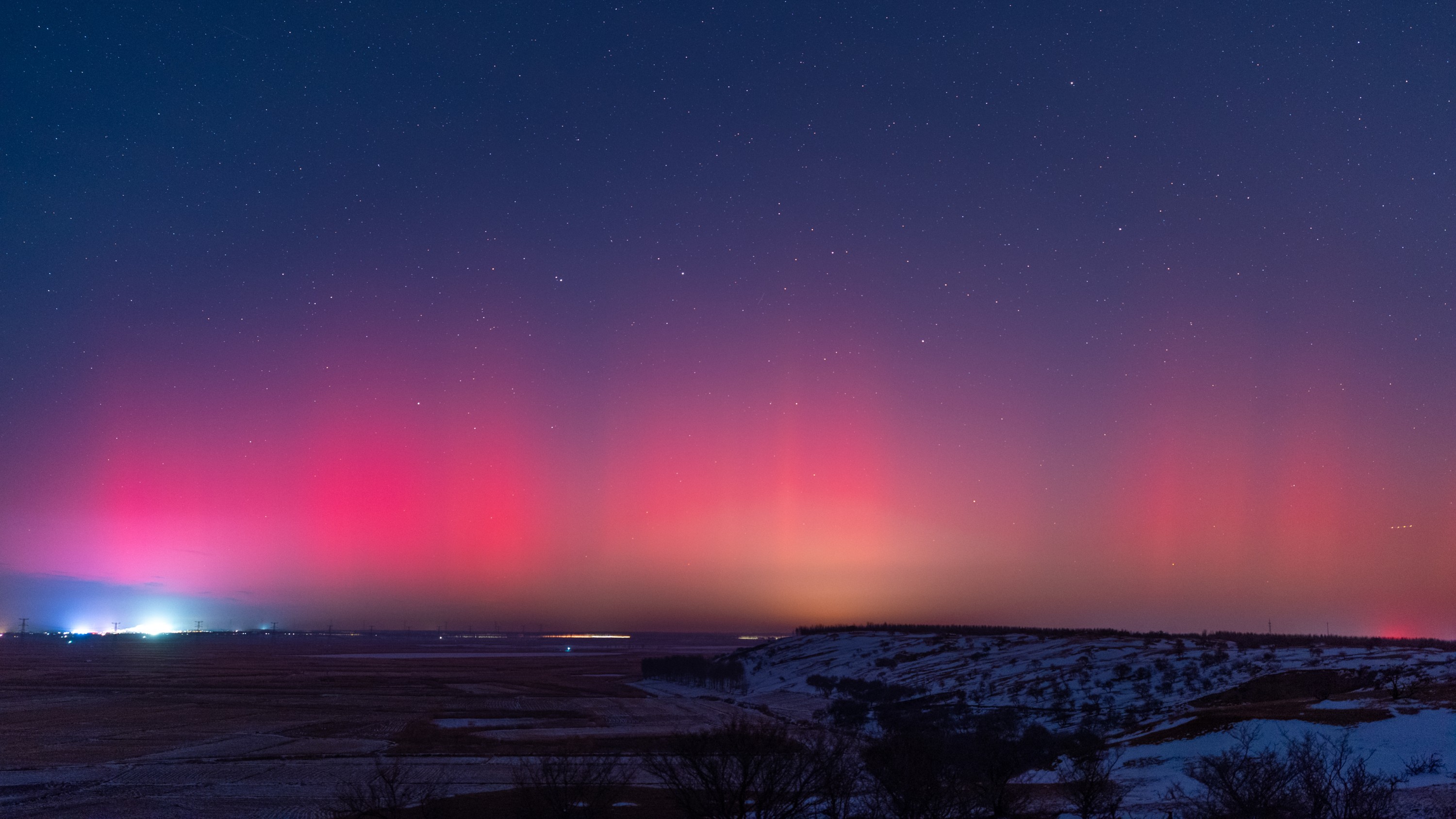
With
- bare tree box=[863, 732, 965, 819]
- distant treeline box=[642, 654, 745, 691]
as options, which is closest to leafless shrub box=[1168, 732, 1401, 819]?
bare tree box=[863, 732, 965, 819]

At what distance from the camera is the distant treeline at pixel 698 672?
122562 millimetres

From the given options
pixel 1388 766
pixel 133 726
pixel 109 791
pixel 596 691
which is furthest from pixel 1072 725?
A: pixel 133 726

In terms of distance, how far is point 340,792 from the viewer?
45094 mm

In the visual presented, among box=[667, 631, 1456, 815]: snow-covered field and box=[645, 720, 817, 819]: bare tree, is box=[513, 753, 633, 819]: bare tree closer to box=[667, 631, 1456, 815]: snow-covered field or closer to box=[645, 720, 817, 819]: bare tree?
box=[645, 720, 817, 819]: bare tree

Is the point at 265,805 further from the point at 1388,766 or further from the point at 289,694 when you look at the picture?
the point at 289,694

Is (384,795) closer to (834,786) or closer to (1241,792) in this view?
(834,786)

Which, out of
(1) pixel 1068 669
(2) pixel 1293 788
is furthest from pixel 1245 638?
(2) pixel 1293 788

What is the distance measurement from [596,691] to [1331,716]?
85.9 m

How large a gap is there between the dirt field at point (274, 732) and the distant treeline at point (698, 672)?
6761mm

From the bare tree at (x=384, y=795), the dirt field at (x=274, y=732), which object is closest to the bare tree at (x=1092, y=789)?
the bare tree at (x=384, y=795)

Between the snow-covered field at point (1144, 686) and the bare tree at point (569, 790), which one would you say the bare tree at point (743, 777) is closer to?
the bare tree at point (569, 790)

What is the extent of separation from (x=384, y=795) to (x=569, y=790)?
35.9 ft

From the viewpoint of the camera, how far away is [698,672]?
131m

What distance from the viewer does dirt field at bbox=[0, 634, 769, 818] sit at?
46.9 meters
